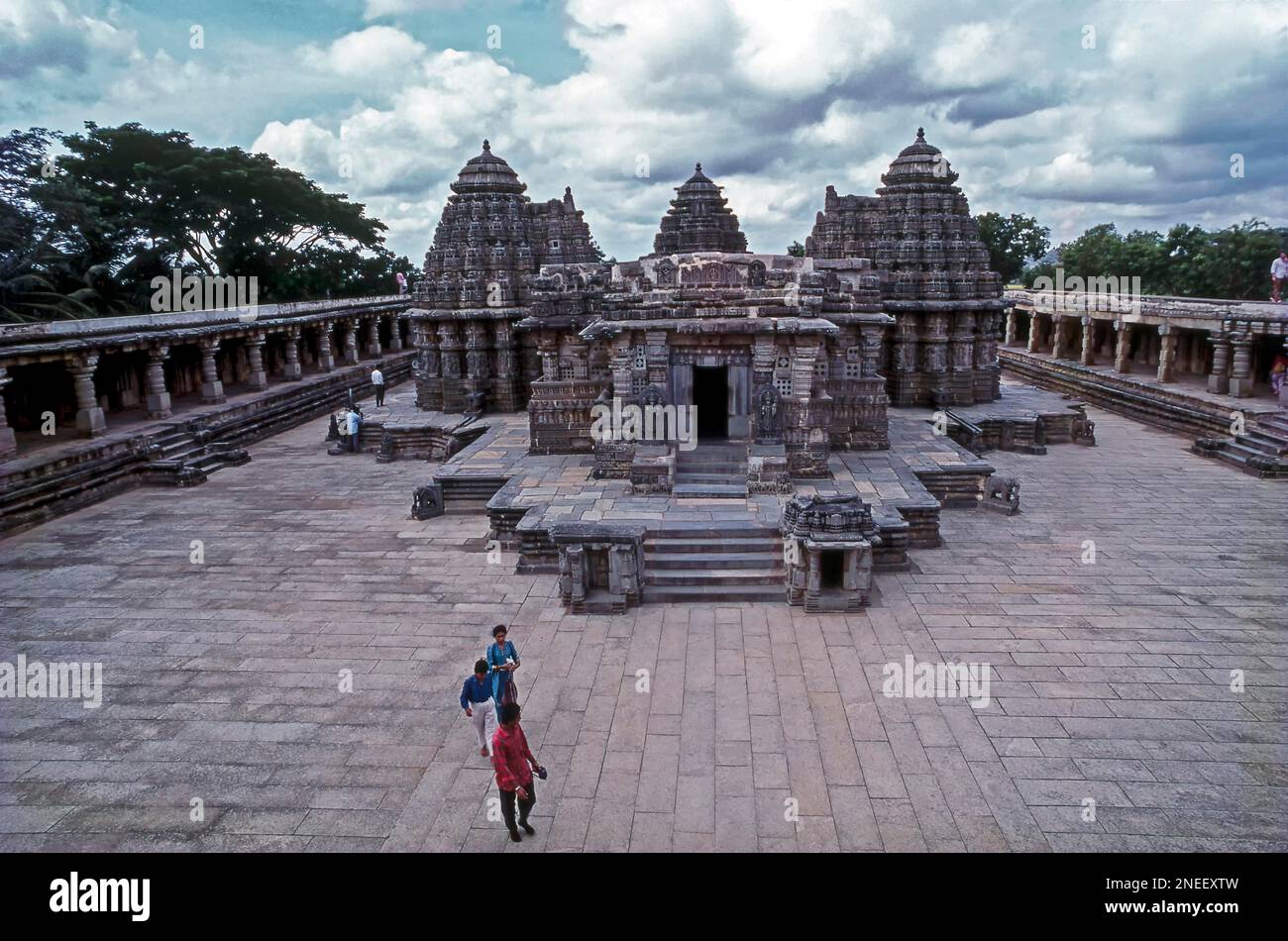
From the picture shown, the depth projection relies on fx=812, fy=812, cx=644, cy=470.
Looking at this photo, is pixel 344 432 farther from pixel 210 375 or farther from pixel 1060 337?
pixel 1060 337

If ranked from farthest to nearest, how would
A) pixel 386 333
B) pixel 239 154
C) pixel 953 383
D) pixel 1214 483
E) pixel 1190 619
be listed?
1. pixel 386 333
2. pixel 239 154
3. pixel 953 383
4. pixel 1214 483
5. pixel 1190 619

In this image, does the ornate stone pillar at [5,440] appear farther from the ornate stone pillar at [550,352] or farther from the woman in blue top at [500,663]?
the woman in blue top at [500,663]

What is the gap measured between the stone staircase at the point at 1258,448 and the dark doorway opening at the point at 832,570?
42.5ft

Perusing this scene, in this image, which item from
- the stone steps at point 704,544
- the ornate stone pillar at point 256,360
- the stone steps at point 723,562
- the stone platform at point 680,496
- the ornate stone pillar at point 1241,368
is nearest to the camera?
the stone steps at point 723,562

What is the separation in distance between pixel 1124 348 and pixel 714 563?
2494 cm

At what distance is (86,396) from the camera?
21188 mm

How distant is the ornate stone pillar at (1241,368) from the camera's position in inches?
929

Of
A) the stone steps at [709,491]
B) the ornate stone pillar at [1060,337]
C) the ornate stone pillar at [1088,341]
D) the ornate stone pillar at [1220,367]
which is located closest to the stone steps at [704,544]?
the stone steps at [709,491]

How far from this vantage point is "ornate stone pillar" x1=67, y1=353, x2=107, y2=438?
68.0 feet

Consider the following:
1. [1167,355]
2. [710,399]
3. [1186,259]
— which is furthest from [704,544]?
[1186,259]

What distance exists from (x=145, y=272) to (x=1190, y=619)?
4076cm

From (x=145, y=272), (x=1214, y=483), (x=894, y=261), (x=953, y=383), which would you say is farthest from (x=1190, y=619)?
(x=145, y=272)

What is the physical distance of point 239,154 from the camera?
41406 millimetres
